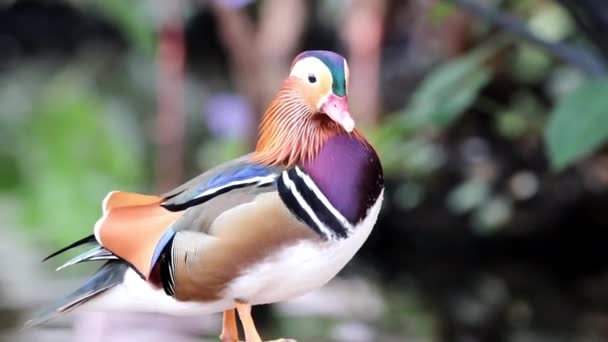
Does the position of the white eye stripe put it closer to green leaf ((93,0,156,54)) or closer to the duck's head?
the duck's head

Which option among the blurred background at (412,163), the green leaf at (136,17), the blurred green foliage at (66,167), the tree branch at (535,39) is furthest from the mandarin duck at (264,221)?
the green leaf at (136,17)

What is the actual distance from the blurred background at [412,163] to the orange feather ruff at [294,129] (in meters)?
0.34

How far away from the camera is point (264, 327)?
4.44ft

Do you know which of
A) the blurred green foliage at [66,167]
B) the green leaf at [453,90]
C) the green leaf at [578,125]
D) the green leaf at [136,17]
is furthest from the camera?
the green leaf at [136,17]

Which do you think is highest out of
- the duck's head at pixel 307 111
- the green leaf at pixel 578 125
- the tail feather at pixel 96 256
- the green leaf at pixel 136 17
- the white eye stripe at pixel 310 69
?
the white eye stripe at pixel 310 69

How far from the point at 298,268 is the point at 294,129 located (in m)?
0.07

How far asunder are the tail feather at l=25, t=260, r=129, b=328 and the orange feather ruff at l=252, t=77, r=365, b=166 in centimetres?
→ 9

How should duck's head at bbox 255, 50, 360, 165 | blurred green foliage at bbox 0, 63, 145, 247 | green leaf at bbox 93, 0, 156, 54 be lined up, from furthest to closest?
green leaf at bbox 93, 0, 156, 54 → blurred green foliage at bbox 0, 63, 145, 247 → duck's head at bbox 255, 50, 360, 165

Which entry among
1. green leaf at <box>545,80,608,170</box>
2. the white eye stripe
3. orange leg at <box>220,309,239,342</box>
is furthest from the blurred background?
the white eye stripe

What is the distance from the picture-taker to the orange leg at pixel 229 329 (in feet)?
1.97

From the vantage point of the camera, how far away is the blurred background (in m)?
1.05

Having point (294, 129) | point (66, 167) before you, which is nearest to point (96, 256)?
point (294, 129)

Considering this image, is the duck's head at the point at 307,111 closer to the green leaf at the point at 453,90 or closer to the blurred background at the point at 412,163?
the blurred background at the point at 412,163

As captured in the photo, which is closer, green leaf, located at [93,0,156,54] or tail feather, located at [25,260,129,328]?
tail feather, located at [25,260,129,328]
